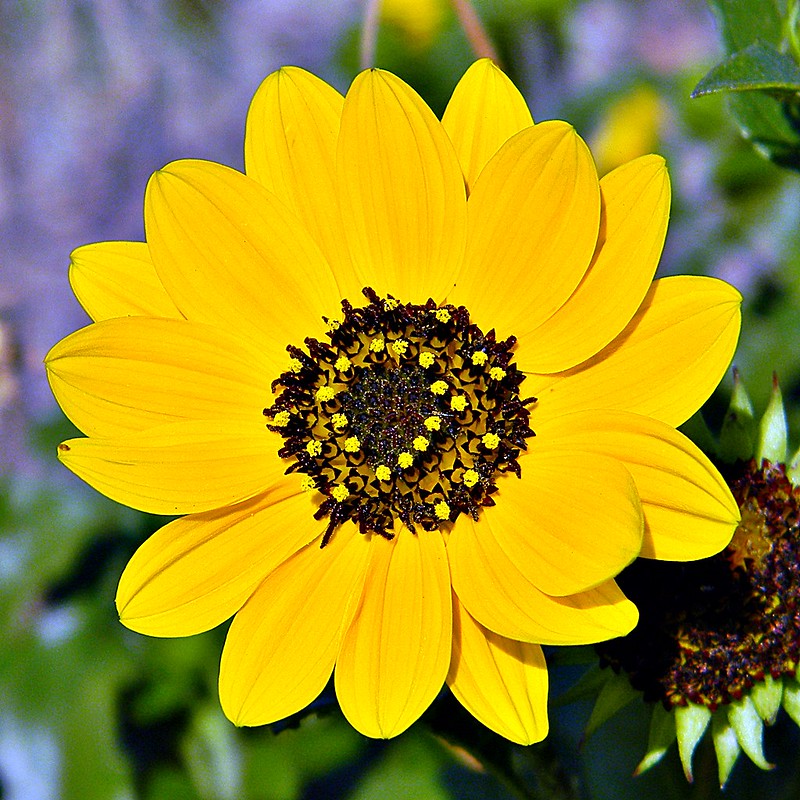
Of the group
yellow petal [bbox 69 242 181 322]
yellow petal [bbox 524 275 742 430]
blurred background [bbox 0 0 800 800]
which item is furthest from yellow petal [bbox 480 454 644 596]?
yellow petal [bbox 69 242 181 322]

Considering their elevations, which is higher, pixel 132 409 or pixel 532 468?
pixel 132 409

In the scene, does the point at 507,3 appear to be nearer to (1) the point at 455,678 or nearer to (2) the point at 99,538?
(2) the point at 99,538

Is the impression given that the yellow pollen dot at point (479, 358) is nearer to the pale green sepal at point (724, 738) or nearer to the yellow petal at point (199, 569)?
the yellow petal at point (199, 569)

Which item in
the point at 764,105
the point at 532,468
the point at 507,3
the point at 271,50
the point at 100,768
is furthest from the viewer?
the point at 271,50

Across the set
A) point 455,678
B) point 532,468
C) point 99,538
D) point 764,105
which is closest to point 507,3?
point 764,105

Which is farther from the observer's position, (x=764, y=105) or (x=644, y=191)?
(x=764, y=105)
